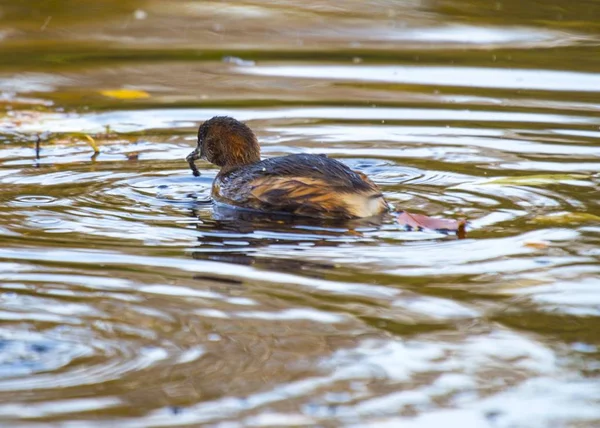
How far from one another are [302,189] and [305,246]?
A: 968 mm

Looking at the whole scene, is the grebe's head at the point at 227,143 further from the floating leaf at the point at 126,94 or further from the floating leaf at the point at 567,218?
the floating leaf at the point at 126,94

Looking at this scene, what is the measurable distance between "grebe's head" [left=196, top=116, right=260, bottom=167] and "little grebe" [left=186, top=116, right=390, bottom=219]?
1.05 feet

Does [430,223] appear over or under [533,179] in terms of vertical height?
under

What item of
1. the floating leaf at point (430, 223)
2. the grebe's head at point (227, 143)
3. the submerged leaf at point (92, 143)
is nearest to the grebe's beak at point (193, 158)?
the grebe's head at point (227, 143)

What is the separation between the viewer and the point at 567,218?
22.9 feet

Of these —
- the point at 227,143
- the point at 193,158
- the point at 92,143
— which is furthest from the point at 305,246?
the point at 92,143

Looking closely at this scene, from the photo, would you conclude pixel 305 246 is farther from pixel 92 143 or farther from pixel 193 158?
pixel 92 143

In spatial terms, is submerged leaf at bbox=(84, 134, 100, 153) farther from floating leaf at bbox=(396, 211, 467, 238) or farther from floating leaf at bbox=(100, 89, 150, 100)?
floating leaf at bbox=(396, 211, 467, 238)

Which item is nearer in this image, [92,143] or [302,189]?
[302,189]

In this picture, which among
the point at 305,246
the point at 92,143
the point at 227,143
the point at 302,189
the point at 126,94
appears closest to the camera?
the point at 305,246

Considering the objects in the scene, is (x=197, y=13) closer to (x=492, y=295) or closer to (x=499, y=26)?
(x=499, y=26)

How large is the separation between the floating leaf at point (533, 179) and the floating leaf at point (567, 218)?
873 mm

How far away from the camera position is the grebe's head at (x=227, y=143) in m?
8.79

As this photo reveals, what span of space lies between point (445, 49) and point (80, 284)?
887 cm
